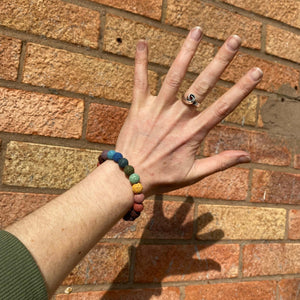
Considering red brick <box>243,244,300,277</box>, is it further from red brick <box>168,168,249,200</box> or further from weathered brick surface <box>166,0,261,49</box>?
weathered brick surface <box>166,0,261,49</box>

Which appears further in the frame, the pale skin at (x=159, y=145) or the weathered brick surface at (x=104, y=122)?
the weathered brick surface at (x=104, y=122)

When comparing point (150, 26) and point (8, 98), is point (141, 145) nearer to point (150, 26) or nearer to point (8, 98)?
point (8, 98)

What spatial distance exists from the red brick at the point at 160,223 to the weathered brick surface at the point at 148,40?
568 millimetres

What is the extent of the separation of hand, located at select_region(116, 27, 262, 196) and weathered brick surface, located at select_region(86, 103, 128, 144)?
0.29 meters

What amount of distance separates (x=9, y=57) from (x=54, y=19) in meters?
0.20

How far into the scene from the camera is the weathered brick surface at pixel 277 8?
138 cm

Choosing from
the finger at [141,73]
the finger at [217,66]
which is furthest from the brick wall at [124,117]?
the finger at [217,66]

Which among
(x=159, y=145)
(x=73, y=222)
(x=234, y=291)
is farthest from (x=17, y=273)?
(x=234, y=291)

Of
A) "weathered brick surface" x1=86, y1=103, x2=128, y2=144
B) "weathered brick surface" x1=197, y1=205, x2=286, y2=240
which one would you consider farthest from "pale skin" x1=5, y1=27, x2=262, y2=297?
"weathered brick surface" x1=197, y1=205, x2=286, y2=240

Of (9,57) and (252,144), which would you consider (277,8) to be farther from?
(9,57)

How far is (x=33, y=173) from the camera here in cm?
104

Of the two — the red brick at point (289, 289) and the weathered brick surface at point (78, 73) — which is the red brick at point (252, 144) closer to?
the weathered brick surface at point (78, 73)

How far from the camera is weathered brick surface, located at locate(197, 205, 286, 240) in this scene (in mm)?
1297

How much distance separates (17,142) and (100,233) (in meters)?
0.46
